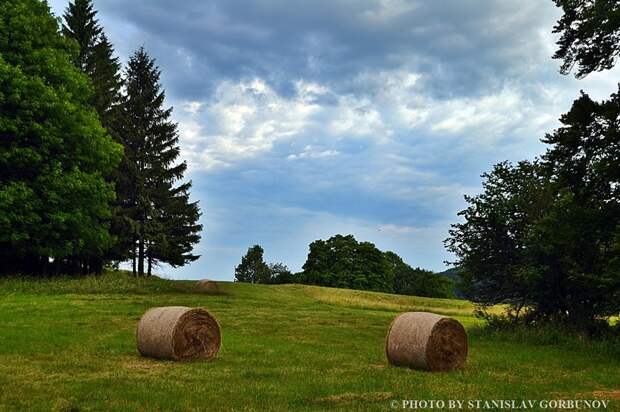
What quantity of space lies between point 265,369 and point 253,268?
85307 millimetres

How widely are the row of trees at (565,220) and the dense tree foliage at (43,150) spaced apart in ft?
83.7

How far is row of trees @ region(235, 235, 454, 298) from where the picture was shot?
8794cm

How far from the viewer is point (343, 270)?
291 feet

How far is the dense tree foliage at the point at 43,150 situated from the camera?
34656 mm

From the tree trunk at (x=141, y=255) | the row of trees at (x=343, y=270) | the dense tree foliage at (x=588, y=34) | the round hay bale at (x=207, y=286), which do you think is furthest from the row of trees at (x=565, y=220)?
the row of trees at (x=343, y=270)

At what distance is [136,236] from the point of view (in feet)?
166

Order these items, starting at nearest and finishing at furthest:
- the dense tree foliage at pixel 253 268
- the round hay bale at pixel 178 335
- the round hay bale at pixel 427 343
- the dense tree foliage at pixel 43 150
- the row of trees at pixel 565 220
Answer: the round hay bale at pixel 427 343 → the round hay bale at pixel 178 335 → the row of trees at pixel 565 220 → the dense tree foliage at pixel 43 150 → the dense tree foliage at pixel 253 268

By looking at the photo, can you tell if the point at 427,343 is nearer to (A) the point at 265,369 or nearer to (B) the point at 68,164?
(A) the point at 265,369

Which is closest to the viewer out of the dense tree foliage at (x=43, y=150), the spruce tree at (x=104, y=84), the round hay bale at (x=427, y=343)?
the round hay bale at (x=427, y=343)

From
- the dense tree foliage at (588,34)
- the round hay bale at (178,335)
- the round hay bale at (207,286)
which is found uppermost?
the dense tree foliage at (588,34)

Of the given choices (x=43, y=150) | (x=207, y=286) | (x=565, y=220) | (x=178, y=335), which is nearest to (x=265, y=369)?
(x=178, y=335)

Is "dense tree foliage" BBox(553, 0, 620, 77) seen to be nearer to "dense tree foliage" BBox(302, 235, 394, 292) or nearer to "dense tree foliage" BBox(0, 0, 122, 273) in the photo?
"dense tree foliage" BBox(0, 0, 122, 273)

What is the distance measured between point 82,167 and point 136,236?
38.4 feet

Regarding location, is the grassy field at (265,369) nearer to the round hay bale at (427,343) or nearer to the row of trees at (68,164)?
the round hay bale at (427,343)
